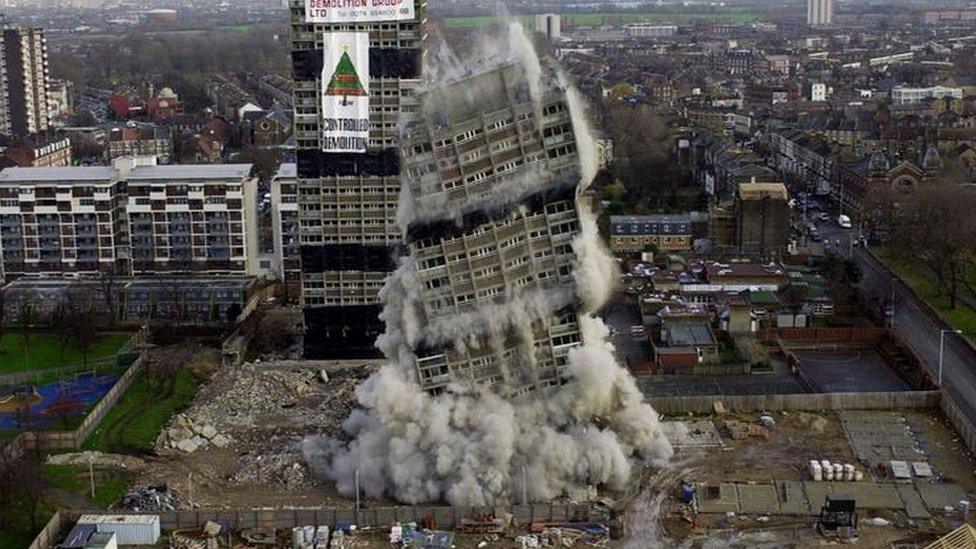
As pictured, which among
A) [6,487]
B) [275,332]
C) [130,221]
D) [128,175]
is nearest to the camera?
[6,487]

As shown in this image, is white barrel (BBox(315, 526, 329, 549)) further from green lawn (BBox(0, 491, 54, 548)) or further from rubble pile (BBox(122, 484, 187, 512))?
green lawn (BBox(0, 491, 54, 548))

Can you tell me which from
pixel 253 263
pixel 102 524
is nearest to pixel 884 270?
pixel 253 263

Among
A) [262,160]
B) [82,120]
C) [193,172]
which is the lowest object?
[262,160]

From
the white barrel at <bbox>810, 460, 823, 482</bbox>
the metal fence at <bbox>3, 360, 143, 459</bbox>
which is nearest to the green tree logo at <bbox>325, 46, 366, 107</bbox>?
the metal fence at <bbox>3, 360, 143, 459</bbox>

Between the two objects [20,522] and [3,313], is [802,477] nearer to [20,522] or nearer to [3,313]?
[20,522]

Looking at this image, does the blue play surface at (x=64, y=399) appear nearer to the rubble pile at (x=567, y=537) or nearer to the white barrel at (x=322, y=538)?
the white barrel at (x=322, y=538)

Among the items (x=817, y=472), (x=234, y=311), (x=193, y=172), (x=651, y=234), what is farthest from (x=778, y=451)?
(x=193, y=172)

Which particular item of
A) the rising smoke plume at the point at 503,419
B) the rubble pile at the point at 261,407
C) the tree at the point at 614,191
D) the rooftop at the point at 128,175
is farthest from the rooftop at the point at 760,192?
the rising smoke plume at the point at 503,419

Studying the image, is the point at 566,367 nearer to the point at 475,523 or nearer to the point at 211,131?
the point at 475,523
